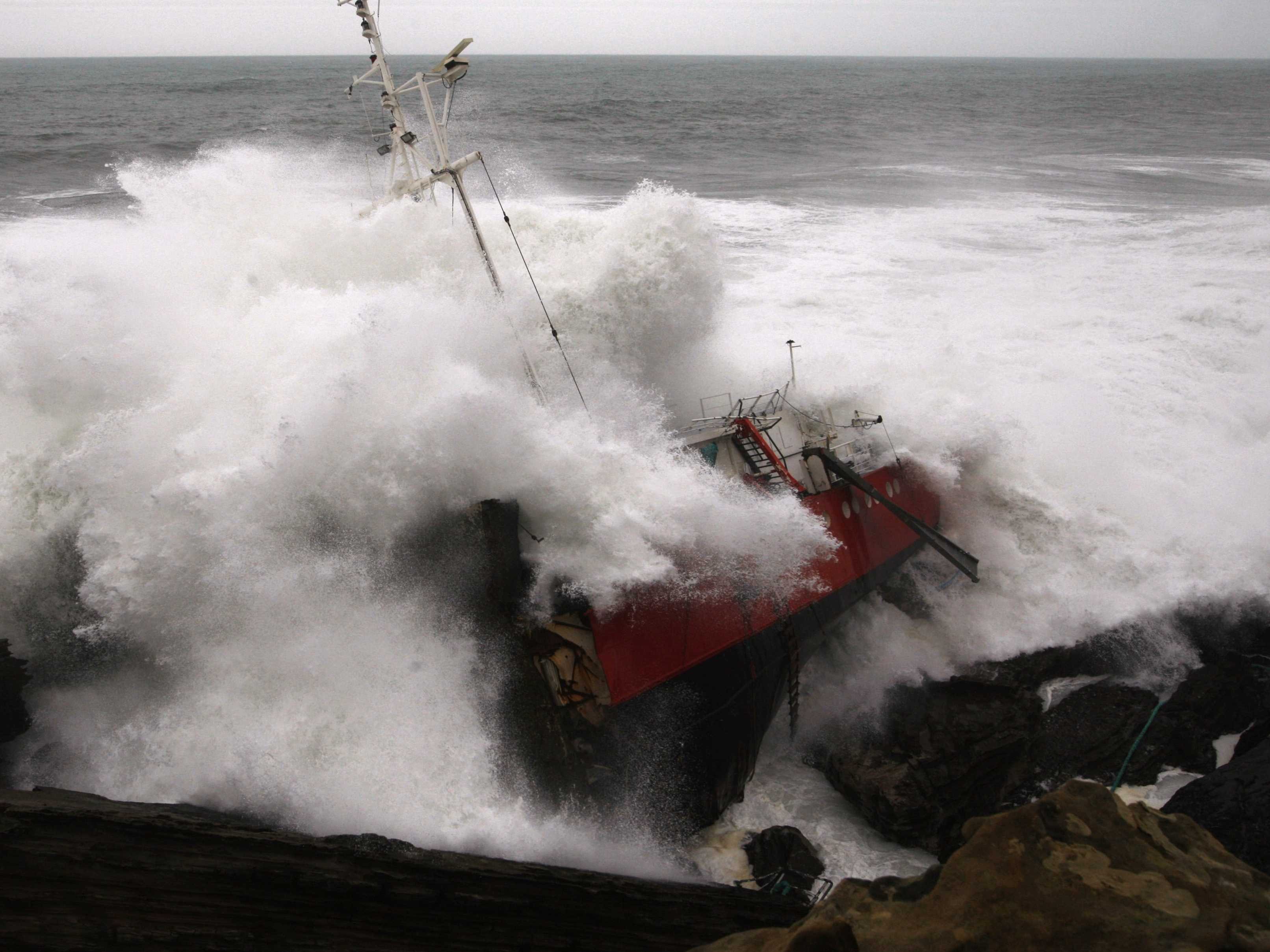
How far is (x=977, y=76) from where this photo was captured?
365ft

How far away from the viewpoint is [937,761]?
834 cm

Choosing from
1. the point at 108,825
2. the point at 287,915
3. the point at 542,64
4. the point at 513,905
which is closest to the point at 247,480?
the point at 108,825

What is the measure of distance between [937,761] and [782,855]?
2036 mm

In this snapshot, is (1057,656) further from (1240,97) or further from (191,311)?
(1240,97)

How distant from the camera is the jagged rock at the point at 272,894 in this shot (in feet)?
15.4

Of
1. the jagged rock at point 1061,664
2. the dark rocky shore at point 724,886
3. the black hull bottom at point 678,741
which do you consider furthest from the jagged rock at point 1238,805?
the black hull bottom at point 678,741

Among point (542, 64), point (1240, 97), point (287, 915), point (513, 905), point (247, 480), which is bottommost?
point (513, 905)

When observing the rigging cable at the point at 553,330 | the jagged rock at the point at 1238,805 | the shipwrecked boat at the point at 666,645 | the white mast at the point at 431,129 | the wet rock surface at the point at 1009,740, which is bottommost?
the wet rock surface at the point at 1009,740

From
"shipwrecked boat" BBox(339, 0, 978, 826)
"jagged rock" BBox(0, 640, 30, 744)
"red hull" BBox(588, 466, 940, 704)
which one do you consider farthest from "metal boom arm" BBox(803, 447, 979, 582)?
"jagged rock" BBox(0, 640, 30, 744)

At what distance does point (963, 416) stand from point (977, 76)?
12206 centimetres

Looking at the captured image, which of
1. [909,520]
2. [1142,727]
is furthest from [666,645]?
[1142,727]

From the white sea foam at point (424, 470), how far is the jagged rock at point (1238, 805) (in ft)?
9.25

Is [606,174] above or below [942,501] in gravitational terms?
above

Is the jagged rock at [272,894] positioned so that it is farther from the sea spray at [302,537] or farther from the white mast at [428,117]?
the white mast at [428,117]
